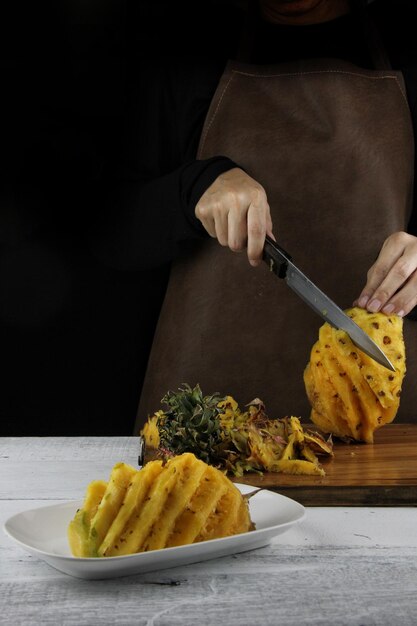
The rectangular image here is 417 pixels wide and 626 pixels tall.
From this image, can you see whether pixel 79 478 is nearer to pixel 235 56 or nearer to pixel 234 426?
pixel 234 426

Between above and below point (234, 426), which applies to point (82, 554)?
above

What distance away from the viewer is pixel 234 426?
4.32ft

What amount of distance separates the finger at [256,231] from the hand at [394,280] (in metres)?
0.20

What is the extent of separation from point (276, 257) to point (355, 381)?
0.25 metres

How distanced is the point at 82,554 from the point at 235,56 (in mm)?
1445

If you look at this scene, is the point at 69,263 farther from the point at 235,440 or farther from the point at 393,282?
the point at 235,440

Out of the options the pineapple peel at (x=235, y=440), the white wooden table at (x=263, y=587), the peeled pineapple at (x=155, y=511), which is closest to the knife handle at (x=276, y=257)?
the pineapple peel at (x=235, y=440)

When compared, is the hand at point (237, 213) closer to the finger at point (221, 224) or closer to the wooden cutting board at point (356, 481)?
the finger at point (221, 224)

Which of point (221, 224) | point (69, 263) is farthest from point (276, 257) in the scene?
point (69, 263)

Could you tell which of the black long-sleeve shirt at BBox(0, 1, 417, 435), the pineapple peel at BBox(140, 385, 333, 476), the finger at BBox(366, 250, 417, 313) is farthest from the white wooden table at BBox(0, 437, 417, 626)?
the black long-sleeve shirt at BBox(0, 1, 417, 435)

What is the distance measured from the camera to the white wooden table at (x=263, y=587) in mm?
800

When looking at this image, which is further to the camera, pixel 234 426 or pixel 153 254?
pixel 153 254

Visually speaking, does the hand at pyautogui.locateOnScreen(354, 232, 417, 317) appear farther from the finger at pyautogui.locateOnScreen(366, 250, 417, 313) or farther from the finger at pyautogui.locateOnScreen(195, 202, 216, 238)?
the finger at pyautogui.locateOnScreen(195, 202, 216, 238)

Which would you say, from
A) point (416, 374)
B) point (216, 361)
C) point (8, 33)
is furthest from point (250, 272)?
point (8, 33)
